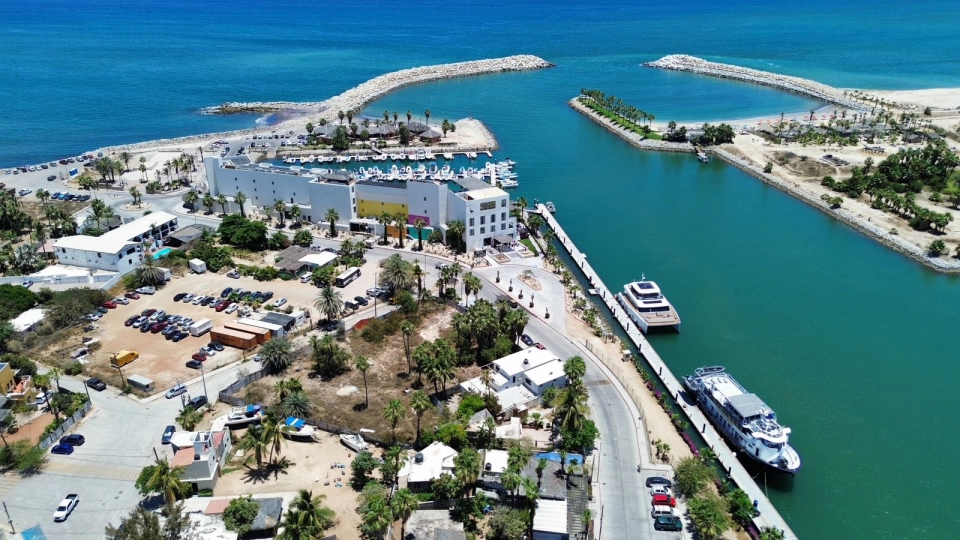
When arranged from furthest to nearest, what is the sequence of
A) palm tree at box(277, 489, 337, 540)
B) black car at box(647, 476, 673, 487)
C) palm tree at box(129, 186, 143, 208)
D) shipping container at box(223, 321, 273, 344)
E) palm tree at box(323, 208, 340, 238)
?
palm tree at box(129, 186, 143, 208) → palm tree at box(323, 208, 340, 238) → shipping container at box(223, 321, 273, 344) → black car at box(647, 476, 673, 487) → palm tree at box(277, 489, 337, 540)

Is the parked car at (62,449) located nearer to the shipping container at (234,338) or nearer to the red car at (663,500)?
the shipping container at (234,338)

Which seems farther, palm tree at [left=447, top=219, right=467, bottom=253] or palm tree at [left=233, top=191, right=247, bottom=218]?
palm tree at [left=233, top=191, right=247, bottom=218]

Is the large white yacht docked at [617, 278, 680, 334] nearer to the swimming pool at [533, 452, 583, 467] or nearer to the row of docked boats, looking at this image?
the row of docked boats

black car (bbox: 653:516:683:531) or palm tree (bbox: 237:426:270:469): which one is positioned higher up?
palm tree (bbox: 237:426:270:469)

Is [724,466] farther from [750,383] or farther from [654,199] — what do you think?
[654,199]

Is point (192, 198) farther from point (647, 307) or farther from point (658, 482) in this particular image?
point (658, 482)

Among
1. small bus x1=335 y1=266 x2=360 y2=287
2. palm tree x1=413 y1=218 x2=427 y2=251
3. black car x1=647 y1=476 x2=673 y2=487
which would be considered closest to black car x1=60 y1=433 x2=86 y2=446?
small bus x1=335 y1=266 x2=360 y2=287

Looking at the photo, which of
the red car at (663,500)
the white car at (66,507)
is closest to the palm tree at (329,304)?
the white car at (66,507)
